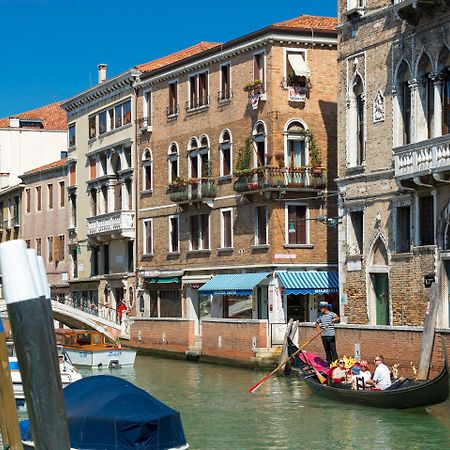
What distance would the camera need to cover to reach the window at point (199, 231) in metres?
30.8

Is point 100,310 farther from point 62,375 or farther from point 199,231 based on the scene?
point 62,375

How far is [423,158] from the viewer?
21000mm

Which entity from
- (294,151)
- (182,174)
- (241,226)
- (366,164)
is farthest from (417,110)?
(182,174)

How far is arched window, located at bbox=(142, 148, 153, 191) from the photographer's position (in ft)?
110

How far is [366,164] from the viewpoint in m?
23.7

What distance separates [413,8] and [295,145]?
702cm

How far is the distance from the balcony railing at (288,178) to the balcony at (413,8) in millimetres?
6123

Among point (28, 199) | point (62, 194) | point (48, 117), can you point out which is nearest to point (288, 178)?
point (62, 194)

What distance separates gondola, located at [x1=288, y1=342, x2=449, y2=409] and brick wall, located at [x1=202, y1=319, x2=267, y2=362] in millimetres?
6446

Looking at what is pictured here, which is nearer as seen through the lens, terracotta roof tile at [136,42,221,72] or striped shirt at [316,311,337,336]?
striped shirt at [316,311,337,336]

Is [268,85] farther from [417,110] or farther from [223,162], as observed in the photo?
[417,110]

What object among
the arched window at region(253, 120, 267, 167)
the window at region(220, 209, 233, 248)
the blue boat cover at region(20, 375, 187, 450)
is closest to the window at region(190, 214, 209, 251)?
A: the window at region(220, 209, 233, 248)

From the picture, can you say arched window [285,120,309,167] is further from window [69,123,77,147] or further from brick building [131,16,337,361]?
window [69,123,77,147]

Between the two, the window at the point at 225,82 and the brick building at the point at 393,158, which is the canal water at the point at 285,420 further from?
the window at the point at 225,82
